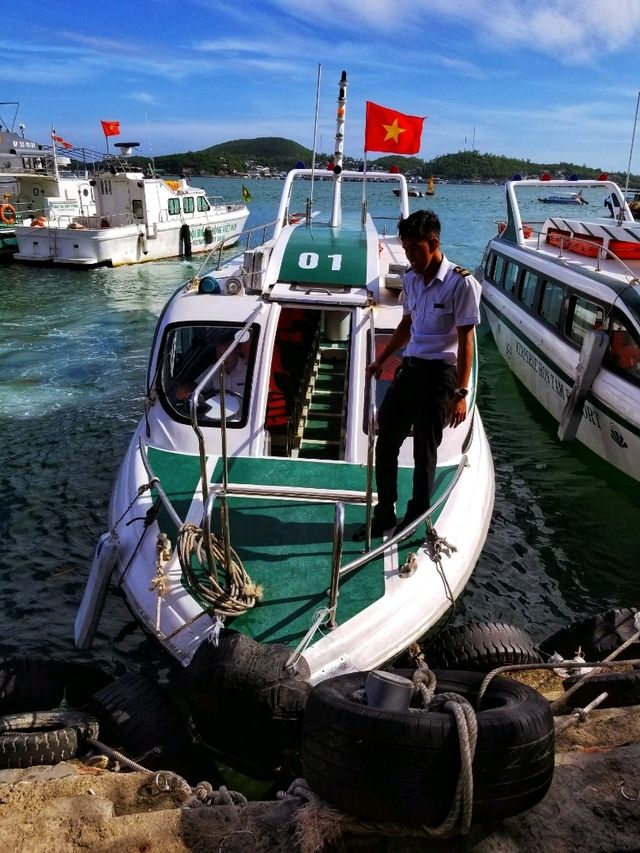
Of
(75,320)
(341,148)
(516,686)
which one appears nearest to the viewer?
(516,686)

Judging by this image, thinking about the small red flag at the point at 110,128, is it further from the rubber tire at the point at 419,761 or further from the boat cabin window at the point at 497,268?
the rubber tire at the point at 419,761

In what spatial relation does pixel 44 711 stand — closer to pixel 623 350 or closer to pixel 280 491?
pixel 280 491

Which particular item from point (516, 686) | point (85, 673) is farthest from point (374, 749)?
point (85, 673)

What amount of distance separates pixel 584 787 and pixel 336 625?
1.59 m

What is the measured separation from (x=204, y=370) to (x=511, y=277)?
10.1 meters

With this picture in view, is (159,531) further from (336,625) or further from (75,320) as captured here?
(75,320)

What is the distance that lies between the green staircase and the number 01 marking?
4.82ft

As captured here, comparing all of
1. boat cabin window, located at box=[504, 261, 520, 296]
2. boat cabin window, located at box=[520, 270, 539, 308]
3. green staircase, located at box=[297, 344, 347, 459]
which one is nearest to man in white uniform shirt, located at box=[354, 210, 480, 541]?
green staircase, located at box=[297, 344, 347, 459]

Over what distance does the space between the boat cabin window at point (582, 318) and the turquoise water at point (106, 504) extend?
4.89ft

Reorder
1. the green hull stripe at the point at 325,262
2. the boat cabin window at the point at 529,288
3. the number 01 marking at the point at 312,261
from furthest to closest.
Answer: the boat cabin window at the point at 529,288 → the number 01 marking at the point at 312,261 → the green hull stripe at the point at 325,262

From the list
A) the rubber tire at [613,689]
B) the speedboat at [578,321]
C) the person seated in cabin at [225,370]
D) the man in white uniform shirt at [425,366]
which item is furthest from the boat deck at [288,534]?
the speedboat at [578,321]

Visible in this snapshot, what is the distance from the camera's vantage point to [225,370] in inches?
269

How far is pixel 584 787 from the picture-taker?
113 inches

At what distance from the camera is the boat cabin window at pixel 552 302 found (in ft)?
37.8
